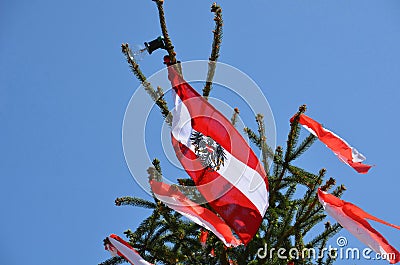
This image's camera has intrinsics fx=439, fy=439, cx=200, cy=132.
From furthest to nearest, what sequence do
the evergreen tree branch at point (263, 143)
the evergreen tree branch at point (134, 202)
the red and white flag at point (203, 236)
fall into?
the evergreen tree branch at point (263, 143)
the red and white flag at point (203, 236)
the evergreen tree branch at point (134, 202)

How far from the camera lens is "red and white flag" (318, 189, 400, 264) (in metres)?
4.69

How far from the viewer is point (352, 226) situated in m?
4.80

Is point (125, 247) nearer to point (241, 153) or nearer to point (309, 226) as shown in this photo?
point (241, 153)

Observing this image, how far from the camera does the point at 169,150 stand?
5.43 m

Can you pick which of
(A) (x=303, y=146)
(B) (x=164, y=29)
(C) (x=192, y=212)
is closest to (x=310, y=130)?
→ (A) (x=303, y=146)

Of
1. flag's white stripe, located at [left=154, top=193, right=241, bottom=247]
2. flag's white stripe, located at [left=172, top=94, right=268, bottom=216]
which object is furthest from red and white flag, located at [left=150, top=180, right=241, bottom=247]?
flag's white stripe, located at [left=172, top=94, right=268, bottom=216]

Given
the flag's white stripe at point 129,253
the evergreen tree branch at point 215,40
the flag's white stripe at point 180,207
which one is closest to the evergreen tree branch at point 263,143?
the evergreen tree branch at point 215,40

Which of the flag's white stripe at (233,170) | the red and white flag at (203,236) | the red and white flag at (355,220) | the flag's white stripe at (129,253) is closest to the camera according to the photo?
the red and white flag at (355,220)

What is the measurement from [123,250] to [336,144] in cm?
285

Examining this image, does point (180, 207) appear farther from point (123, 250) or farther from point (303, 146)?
point (303, 146)

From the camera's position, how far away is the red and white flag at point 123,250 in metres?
4.83

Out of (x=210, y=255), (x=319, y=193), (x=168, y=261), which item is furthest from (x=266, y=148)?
(x=168, y=261)

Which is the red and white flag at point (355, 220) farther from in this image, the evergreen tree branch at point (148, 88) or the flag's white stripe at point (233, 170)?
the evergreen tree branch at point (148, 88)

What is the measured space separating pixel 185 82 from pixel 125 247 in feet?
6.66
